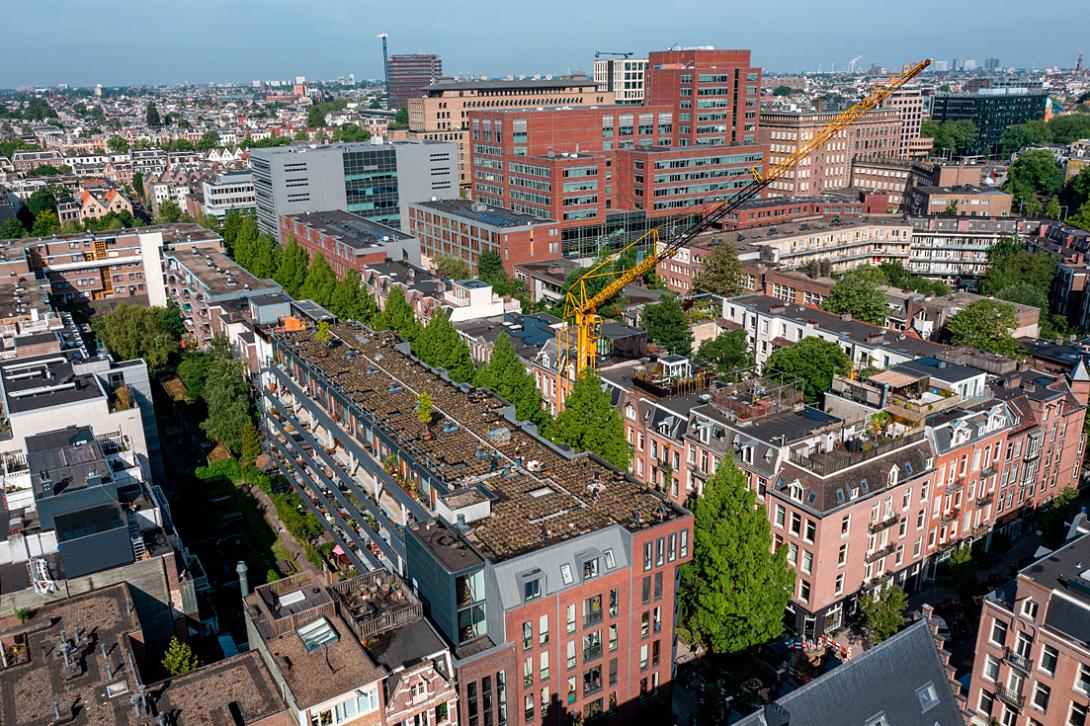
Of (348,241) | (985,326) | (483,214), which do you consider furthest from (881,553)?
(483,214)

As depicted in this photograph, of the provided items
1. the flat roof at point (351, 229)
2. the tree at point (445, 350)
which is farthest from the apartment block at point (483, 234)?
the tree at point (445, 350)

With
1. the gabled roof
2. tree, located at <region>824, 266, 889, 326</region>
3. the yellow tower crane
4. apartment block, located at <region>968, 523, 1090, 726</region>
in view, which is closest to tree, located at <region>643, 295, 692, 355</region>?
the yellow tower crane

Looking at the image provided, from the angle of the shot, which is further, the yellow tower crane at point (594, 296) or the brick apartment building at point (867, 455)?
the yellow tower crane at point (594, 296)

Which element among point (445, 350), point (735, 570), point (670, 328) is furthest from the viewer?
point (670, 328)

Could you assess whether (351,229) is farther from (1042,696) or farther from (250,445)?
(1042,696)

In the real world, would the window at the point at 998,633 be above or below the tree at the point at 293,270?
below

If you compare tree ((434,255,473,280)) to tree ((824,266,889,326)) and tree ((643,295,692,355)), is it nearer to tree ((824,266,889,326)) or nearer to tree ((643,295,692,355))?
tree ((643,295,692,355))

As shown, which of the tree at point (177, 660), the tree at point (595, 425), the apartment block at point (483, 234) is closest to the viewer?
the tree at point (177, 660)

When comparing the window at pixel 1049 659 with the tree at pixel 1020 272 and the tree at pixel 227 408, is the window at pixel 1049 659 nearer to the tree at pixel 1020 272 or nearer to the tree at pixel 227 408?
the tree at pixel 227 408
